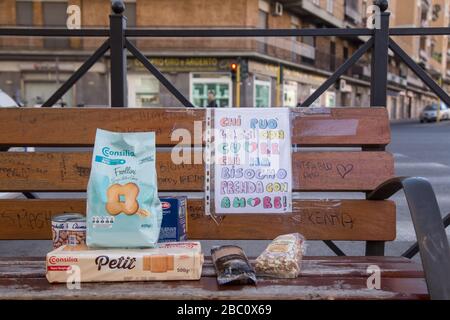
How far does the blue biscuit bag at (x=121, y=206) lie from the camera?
201 cm

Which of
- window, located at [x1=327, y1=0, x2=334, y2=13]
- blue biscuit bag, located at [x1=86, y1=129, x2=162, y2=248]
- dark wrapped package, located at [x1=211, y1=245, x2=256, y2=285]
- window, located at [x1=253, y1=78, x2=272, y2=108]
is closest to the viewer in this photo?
dark wrapped package, located at [x1=211, y1=245, x2=256, y2=285]

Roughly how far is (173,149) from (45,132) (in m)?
0.69

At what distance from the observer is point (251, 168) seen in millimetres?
2604

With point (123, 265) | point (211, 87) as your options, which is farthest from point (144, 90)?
point (123, 265)

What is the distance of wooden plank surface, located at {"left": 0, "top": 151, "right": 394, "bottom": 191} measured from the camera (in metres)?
2.62

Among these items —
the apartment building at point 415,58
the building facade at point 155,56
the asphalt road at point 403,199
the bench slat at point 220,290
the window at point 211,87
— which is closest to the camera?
the bench slat at point 220,290

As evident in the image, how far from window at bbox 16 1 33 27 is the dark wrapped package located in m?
29.4

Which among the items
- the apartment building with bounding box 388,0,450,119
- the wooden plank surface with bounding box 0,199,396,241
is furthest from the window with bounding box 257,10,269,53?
the wooden plank surface with bounding box 0,199,396,241

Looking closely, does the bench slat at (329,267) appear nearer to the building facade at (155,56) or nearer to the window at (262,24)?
the building facade at (155,56)

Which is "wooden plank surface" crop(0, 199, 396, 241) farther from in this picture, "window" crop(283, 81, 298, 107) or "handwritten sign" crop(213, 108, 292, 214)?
"window" crop(283, 81, 298, 107)

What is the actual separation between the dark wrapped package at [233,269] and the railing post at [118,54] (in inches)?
52.6

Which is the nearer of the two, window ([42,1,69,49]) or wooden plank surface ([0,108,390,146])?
wooden plank surface ([0,108,390,146])
